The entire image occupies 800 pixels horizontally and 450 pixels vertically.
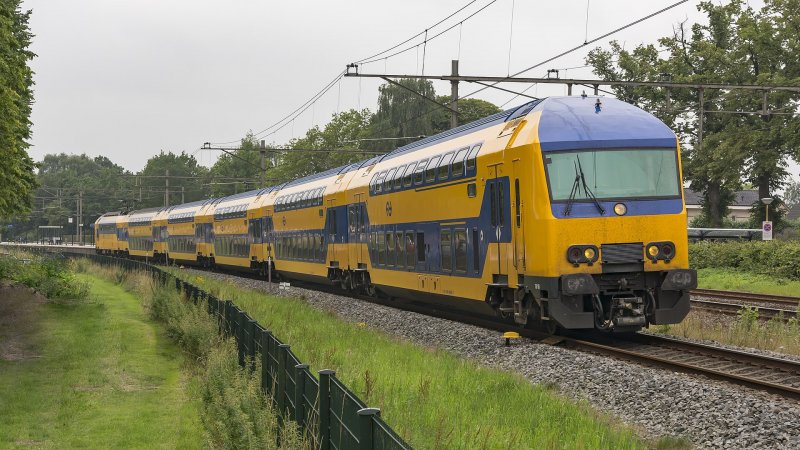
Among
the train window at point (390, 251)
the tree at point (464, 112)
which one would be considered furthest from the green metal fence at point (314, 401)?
the tree at point (464, 112)

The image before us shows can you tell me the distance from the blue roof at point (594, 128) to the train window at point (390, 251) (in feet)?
26.9

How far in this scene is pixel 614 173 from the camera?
15.2m

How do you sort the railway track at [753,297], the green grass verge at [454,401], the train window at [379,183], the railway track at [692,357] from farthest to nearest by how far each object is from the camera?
the train window at [379,183] → the railway track at [753,297] → the railway track at [692,357] → the green grass verge at [454,401]

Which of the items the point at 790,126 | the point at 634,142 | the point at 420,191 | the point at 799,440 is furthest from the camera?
the point at 790,126

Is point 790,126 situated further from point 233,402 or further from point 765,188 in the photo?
point 233,402

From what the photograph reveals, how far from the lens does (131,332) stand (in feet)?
79.6

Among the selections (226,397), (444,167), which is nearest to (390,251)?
(444,167)

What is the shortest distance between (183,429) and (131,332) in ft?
40.3

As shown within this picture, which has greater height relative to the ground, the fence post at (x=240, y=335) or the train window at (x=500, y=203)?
the train window at (x=500, y=203)

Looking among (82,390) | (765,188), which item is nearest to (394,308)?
(82,390)

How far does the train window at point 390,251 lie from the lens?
23.4m

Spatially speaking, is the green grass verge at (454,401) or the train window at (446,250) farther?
the train window at (446,250)

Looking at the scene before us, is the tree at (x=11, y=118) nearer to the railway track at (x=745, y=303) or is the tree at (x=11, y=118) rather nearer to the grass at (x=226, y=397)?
the grass at (x=226, y=397)

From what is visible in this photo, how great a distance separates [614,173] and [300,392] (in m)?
8.23
